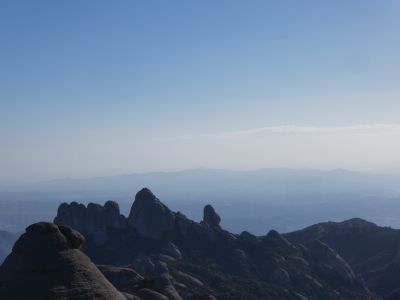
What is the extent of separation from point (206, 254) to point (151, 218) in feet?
40.8

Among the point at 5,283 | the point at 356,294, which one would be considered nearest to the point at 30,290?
the point at 5,283

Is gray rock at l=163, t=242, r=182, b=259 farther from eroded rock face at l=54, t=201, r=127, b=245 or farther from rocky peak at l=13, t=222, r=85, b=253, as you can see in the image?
rocky peak at l=13, t=222, r=85, b=253

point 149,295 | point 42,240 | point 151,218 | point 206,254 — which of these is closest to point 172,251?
point 206,254

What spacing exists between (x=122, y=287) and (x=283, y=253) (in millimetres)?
54046

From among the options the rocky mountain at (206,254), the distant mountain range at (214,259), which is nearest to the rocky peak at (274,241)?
the rocky mountain at (206,254)

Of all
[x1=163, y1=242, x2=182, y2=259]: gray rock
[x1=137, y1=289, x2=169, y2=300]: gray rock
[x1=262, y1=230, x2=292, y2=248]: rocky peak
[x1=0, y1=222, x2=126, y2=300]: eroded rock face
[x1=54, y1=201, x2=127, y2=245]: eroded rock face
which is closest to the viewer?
[x1=0, y1=222, x2=126, y2=300]: eroded rock face

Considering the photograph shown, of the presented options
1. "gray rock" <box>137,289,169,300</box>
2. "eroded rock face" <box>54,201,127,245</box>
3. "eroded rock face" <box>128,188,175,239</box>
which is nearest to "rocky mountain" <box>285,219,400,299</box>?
"eroded rock face" <box>128,188,175,239</box>

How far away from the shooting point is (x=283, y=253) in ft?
358

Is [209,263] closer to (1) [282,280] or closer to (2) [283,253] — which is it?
(1) [282,280]

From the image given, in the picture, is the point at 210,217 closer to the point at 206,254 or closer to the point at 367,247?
the point at 206,254

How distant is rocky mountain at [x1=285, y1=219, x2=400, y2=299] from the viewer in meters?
111

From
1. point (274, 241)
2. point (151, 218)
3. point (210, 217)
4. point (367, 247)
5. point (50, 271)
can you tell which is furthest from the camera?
point (367, 247)

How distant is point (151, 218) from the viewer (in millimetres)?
104500

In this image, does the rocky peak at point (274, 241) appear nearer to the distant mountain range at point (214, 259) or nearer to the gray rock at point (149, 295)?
the distant mountain range at point (214, 259)
